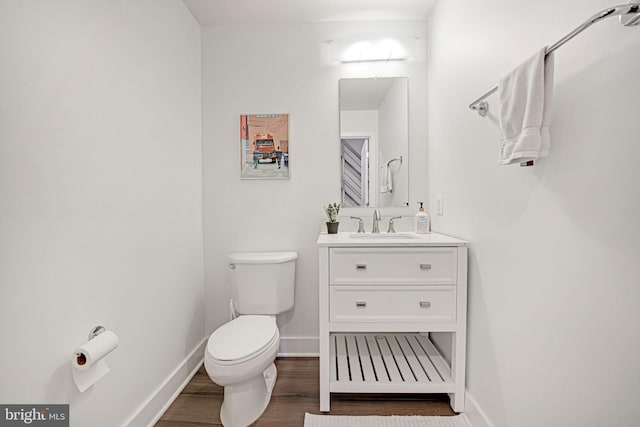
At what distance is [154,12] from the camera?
156cm

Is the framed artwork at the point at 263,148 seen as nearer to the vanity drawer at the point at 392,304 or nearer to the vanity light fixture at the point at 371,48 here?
the vanity light fixture at the point at 371,48

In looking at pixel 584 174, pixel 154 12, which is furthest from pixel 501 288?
pixel 154 12

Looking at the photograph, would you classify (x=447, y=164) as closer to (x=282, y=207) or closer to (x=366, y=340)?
(x=282, y=207)

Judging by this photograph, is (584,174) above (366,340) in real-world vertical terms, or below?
above

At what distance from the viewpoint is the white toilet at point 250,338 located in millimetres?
1342

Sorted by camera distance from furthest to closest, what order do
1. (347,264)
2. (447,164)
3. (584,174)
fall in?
(447,164)
(347,264)
(584,174)

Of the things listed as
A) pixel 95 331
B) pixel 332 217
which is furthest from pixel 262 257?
pixel 95 331

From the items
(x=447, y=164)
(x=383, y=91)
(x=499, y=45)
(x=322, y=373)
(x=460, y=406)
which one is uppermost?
(x=383, y=91)

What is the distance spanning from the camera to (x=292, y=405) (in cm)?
160

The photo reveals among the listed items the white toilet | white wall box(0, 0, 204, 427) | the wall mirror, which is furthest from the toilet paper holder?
the wall mirror

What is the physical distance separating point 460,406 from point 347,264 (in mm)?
935

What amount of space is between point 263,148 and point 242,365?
1408 millimetres

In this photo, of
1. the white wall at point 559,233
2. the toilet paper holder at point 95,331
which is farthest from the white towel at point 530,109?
the toilet paper holder at point 95,331

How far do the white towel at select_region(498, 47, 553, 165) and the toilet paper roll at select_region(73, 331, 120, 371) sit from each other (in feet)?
5.04
